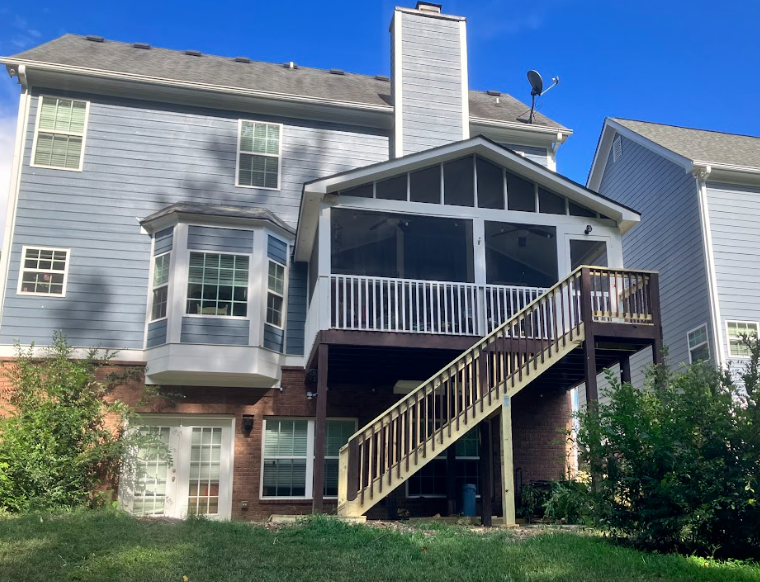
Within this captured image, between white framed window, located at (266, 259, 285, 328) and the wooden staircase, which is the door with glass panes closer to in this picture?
white framed window, located at (266, 259, 285, 328)

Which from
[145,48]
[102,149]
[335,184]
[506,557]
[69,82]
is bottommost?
[506,557]

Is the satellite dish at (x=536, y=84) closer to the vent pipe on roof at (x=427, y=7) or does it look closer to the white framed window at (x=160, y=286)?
the vent pipe on roof at (x=427, y=7)

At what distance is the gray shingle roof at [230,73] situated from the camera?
15.8 m

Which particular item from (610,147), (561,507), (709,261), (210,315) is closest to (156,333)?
(210,315)

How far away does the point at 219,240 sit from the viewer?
46.3 feet

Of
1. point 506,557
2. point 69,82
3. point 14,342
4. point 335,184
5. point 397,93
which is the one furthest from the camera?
point 397,93

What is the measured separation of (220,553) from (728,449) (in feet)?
17.6

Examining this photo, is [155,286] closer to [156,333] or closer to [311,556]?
[156,333]

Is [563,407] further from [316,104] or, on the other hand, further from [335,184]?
[316,104]

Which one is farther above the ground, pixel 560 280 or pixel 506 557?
pixel 560 280


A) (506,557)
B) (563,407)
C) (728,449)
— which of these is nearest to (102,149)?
(563,407)

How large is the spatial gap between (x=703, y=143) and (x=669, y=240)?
288cm

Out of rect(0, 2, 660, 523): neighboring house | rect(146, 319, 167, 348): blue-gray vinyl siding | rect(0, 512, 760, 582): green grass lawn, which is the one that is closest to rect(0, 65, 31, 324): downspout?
rect(0, 2, 660, 523): neighboring house

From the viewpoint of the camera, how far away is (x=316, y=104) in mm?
16125
